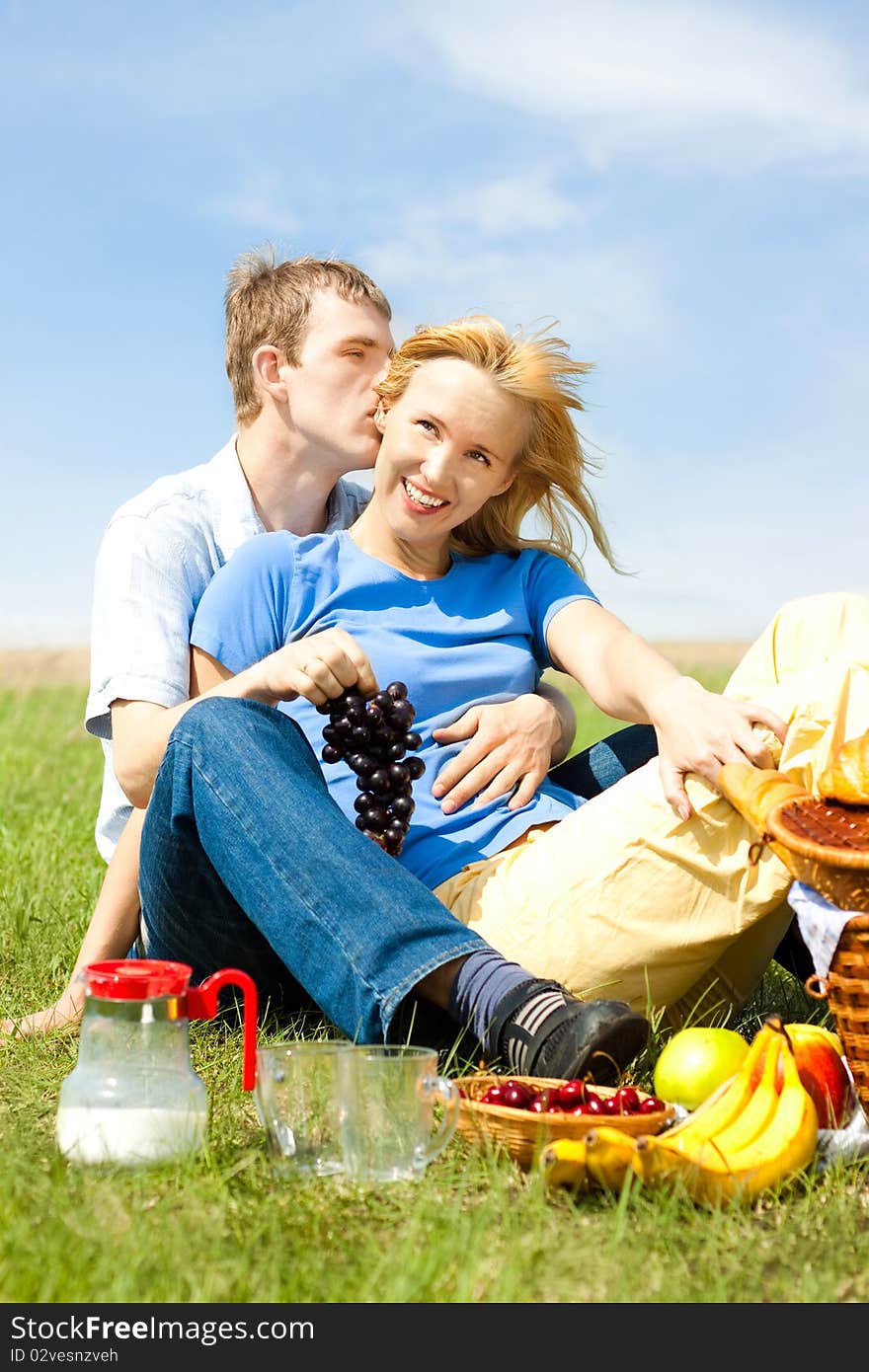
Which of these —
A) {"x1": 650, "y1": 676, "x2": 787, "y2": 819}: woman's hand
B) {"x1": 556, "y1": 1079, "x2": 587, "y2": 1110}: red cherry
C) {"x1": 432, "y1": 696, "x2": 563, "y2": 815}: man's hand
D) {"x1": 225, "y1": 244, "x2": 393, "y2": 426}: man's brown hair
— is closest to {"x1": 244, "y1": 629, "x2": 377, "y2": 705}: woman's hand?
{"x1": 432, "y1": 696, "x2": 563, "y2": 815}: man's hand

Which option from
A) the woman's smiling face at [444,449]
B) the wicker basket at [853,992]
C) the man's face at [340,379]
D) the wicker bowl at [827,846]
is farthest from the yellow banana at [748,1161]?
the man's face at [340,379]

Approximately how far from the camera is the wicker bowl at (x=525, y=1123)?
8.06 feet

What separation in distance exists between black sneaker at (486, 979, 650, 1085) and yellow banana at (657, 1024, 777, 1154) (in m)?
0.17

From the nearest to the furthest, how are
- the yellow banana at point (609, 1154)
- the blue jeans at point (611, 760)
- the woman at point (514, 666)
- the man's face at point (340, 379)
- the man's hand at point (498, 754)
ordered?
the yellow banana at point (609, 1154), the woman at point (514, 666), the man's hand at point (498, 754), the blue jeans at point (611, 760), the man's face at point (340, 379)

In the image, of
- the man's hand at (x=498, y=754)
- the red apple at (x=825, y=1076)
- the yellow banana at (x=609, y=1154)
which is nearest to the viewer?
the yellow banana at (x=609, y=1154)

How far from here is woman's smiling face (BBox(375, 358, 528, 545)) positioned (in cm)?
364

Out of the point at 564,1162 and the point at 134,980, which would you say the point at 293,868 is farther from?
the point at 564,1162

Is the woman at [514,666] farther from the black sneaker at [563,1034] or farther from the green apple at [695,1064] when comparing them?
the black sneaker at [563,1034]

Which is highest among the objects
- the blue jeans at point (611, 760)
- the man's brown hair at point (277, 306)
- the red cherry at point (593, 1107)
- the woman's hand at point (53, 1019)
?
the man's brown hair at point (277, 306)
